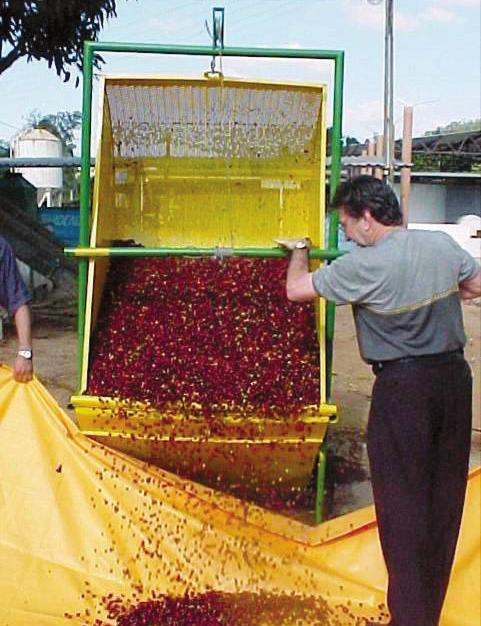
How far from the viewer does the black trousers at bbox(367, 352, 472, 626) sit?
3.05 meters

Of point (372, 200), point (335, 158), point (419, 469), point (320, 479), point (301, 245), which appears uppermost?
point (335, 158)

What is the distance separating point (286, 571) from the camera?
384 centimetres

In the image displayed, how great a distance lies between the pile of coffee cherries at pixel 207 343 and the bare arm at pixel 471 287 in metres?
1.06

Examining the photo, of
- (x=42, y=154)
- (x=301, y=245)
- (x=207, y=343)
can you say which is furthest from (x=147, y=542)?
(x=42, y=154)

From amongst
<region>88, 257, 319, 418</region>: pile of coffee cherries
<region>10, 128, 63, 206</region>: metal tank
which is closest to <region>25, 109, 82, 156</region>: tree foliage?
<region>10, 128, 63, 206</region>: metal tank

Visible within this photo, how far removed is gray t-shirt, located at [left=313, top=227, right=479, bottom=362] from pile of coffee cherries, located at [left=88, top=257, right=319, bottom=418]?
3.23ft

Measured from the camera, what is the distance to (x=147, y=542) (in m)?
3.80

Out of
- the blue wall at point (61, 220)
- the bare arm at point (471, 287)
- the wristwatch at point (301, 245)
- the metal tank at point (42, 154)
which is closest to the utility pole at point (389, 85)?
the wristwatch at point (301, 245)

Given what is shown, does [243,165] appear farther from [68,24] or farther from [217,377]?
[68,24]

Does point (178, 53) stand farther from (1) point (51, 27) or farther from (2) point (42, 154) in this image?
(2) point (42, 154)

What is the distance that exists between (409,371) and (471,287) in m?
0.41

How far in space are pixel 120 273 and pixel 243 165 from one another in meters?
1.29

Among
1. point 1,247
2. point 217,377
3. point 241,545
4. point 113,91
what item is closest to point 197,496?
point 241,545

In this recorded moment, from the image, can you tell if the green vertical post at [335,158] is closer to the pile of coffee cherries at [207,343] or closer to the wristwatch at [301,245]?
the pile of coffee cherries at [207,343]
